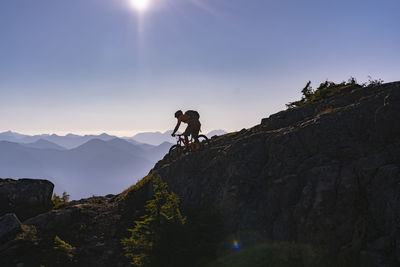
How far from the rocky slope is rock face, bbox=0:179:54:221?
255cm

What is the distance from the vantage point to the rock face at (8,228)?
12.6 metres

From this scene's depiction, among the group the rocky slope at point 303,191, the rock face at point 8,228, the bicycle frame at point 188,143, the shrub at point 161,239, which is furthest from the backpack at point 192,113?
the rock face at point 8,228

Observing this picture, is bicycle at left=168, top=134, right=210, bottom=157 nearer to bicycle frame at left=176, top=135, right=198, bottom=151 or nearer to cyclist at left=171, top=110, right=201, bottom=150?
bicycle frame at left=176, top=135, right=198, bottom=151

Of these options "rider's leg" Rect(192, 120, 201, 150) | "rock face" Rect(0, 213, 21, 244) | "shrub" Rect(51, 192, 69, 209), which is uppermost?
"rider's leg" Rect(192, 120, 201, 150)

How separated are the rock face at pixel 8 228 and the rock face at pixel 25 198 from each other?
2.72 m

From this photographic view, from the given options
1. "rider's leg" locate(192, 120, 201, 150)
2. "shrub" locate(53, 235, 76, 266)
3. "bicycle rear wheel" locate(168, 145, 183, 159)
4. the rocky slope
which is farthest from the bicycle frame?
"shrub" locate(53, 235, 76, 266)

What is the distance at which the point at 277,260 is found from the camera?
8.36 m

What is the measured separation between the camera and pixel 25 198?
16.4 meters

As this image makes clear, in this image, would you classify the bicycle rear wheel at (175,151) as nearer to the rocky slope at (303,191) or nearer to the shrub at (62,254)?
the rocky slope at (303,191)

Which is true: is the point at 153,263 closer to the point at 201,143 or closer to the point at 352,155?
the point at 352,155

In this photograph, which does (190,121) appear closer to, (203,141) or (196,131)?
(196,131)

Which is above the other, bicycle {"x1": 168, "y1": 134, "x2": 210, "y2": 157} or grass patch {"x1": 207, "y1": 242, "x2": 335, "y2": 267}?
bicycle {"x1": 168, "y1": 134, "x2": 210, "y2": 157}

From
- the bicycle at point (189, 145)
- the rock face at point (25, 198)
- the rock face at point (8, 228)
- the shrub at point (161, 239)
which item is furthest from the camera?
the bicycle at point (189, 145)

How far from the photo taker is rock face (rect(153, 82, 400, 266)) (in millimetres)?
8016
